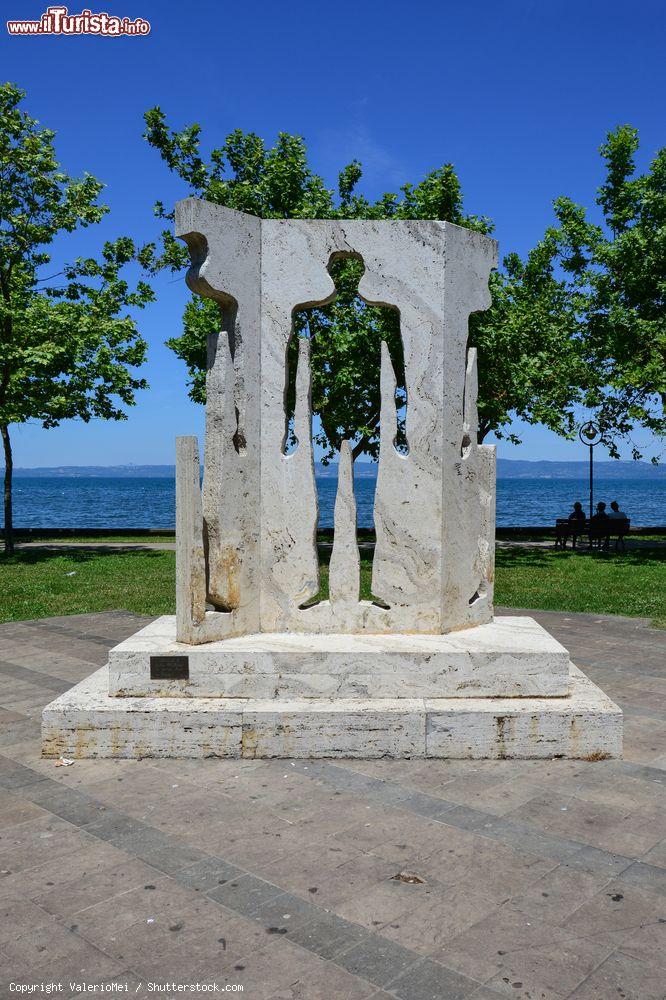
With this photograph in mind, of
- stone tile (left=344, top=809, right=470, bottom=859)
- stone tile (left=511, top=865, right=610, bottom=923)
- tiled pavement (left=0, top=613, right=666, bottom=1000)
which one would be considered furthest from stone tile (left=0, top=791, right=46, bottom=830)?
stone tile (left=511, top=865, right=610, bottom=923)

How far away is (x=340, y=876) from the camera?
13.0 ft

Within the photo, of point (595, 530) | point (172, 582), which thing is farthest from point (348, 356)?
point (595, 530)

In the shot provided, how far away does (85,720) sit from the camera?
562 cm

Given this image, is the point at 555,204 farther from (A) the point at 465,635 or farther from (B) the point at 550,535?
(A) the point at 465,635

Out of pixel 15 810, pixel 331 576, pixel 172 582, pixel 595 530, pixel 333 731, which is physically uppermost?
pixel 331 576

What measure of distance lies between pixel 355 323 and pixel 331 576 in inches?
434

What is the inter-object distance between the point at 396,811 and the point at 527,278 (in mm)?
21155

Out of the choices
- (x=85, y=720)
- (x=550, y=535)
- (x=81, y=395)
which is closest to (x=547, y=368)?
(x=550, y=535)

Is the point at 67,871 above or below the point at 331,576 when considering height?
below

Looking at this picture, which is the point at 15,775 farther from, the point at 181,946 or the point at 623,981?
the point at 623,981

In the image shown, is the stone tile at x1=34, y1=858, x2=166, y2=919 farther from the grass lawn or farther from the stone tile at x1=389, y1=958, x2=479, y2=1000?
the grass lawn

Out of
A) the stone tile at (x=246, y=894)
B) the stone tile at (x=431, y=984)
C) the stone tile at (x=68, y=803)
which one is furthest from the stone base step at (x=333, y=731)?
the stone tile at (x=431, y=984)

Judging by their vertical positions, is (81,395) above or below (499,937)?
above

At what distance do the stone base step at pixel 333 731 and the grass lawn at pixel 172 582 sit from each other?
216 inches
